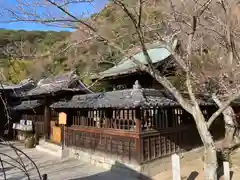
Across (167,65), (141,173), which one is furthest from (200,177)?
Answer: (167,65)

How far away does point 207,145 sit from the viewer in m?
Answer: 6.80

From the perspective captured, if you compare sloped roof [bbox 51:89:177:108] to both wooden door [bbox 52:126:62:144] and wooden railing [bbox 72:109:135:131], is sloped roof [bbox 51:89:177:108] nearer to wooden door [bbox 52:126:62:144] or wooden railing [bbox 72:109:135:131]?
wooden railing [bbox 72:109:135:131]

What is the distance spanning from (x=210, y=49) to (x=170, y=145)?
5.58 m

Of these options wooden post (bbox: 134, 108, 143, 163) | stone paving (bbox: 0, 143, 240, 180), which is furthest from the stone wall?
wooden post (bbox: 134, 108, 143, 163)

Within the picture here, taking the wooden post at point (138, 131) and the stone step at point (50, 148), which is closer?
the wooden post at point (138, 131)

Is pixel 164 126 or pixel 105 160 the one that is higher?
pixel 164 126

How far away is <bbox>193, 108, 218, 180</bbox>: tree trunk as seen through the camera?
21.9 ft

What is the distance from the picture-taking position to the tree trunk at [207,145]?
6.68 metres

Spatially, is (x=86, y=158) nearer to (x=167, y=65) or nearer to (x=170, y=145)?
(x=170, y=145)

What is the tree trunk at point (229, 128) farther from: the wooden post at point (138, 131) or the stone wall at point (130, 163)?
the wooden post at point (138, 131)

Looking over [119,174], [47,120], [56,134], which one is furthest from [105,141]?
[47,120]

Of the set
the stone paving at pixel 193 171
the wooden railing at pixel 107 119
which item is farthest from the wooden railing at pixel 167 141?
the wooden railing at pixel 107 119

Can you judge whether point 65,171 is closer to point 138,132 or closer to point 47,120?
point 138,132

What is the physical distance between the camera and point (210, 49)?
13.5 meters
